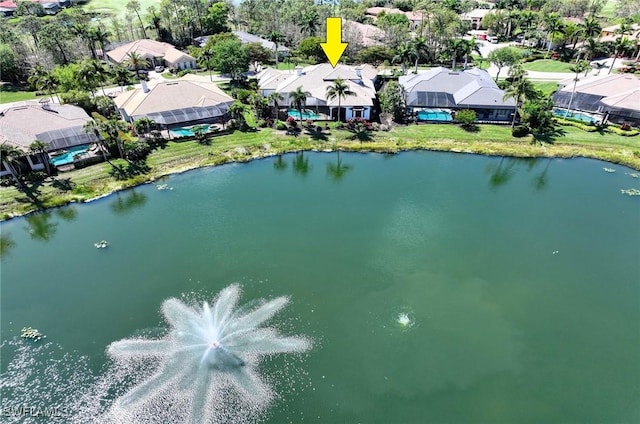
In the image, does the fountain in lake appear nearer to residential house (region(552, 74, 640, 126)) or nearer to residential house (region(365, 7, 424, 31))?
residential house (region(552, 74, 640, 126))

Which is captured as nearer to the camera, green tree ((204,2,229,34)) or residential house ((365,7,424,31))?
green tree ((204,2,229,34))

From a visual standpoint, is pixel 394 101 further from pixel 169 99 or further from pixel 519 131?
pixel 169 99

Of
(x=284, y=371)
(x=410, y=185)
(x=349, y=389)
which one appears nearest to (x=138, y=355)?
(x=284, y=371)

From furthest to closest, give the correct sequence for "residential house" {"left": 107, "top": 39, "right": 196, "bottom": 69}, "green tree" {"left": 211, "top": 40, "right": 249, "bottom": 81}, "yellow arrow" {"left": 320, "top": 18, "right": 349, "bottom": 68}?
"residential house" {"left": 107, "top": 39, "right": 196, "bottom": 69}, "yellow arrow" {"left": 320, "top": 18, "right": 349, "bottom": 68}, "green tree" {"left": 211, "top": 40, "right": 249, "bottom": 81}

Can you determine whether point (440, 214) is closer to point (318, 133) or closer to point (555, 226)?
point (555, 226)

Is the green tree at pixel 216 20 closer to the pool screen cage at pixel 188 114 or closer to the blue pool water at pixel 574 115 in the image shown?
the pool screen cage at pixel 188 114

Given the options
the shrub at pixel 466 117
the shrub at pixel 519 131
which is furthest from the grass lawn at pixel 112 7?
the shrub at pixel 519 131

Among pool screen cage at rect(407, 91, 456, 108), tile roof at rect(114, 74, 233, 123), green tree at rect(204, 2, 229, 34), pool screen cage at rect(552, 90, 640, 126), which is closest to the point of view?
tile roof at rect(114, 74, 233, 123)

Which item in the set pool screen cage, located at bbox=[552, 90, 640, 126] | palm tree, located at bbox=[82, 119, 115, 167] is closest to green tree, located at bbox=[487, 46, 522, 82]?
pool screen cage, located at bbox=[552, 90, 640, 126]
